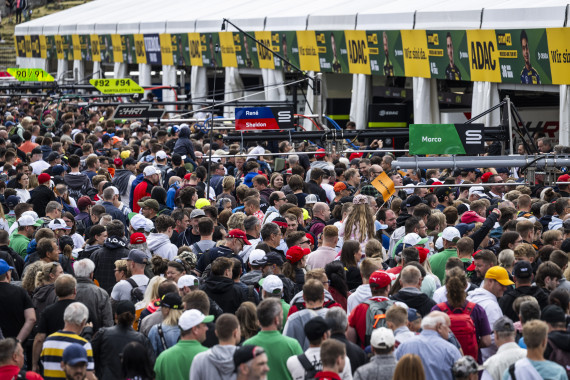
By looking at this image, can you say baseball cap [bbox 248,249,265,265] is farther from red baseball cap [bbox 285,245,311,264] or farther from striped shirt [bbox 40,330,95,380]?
striped shirt [bbox 40,330,95,380]

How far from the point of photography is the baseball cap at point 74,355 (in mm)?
6543

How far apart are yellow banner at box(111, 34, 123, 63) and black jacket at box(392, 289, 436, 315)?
1365 inches

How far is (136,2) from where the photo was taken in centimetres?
4841

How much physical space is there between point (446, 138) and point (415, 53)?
1006 cm

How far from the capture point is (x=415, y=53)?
73.2 ft

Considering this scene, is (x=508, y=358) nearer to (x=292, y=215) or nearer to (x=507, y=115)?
(x=292, y=215)

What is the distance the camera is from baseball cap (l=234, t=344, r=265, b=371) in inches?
246

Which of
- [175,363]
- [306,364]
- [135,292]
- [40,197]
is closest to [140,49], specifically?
[40,197]

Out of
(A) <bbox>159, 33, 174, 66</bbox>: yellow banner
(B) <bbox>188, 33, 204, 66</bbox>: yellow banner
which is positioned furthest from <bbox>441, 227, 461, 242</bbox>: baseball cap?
(A) <bbox>159, 33, 174, 66</bbox>: yellow banner

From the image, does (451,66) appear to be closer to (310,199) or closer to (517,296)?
(310,199)

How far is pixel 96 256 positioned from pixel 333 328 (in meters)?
3.59

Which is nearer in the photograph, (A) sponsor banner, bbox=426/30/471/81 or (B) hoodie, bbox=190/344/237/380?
(B) hoodie, bbox=190/344/237/380

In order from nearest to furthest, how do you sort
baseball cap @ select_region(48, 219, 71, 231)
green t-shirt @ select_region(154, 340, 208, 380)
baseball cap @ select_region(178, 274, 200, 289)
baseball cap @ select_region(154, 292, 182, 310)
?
green t-shirt @ select_region(154, 340, 208, 380) → baseball cap @ select_region(154, 292, 182, 310) → baseball cap @ select_region(178, 274, 200, 289) → baseball cap @ select_region(48, 219, 71, 231)

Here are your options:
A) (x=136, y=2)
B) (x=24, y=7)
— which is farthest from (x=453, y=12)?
(x=24, y=7)
